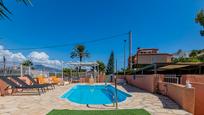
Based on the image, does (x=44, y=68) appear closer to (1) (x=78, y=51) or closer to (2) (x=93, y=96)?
(2) (x=93, y=96)

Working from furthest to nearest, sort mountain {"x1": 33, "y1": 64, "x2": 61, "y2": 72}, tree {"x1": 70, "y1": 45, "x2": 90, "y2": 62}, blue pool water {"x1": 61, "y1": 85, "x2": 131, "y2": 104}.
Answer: tree {"x1": 70, "y1": 45, "x2": 90, "y2": 62}
mountain {"x1": 33, "y1": 64, "x2": 61, "y2": 72}
blue pool water {"x1": 61, "y1": 85, "x2": 131, "y2": 104}

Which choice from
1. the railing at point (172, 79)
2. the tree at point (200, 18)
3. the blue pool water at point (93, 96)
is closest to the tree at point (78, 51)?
the blue pool water at point (93, 96)

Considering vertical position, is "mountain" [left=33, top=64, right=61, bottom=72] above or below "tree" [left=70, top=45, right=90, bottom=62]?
below

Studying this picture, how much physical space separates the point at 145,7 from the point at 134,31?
234 inches

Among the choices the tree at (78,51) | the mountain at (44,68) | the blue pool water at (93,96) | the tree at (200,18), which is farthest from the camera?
the tree at (78,51)

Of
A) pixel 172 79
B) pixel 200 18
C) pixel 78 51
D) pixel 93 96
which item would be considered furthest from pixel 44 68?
pixel 78 51

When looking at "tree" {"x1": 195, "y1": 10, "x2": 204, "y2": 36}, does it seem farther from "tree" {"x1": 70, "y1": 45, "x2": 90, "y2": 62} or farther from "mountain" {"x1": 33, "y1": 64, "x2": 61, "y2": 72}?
"tree" {"x1": 70, "y1": 45, "x2": 90, "y2": 62}

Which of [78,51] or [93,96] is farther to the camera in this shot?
[78,51]

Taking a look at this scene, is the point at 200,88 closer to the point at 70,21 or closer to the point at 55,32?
the point at 70,21

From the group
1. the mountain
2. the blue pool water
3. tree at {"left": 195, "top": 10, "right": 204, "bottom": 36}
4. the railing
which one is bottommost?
the blue pool water

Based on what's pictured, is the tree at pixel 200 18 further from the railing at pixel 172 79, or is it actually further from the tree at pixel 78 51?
the tree at pixel 78 51

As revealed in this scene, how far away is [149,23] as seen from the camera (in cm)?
2594

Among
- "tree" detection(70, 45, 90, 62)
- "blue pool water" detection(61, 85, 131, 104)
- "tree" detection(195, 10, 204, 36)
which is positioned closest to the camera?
"blue pool water" detection(61, 85, 131, 104)

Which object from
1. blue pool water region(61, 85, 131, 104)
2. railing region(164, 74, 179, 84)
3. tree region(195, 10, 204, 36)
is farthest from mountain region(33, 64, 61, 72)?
tree region(195, 10, 204, 36)
